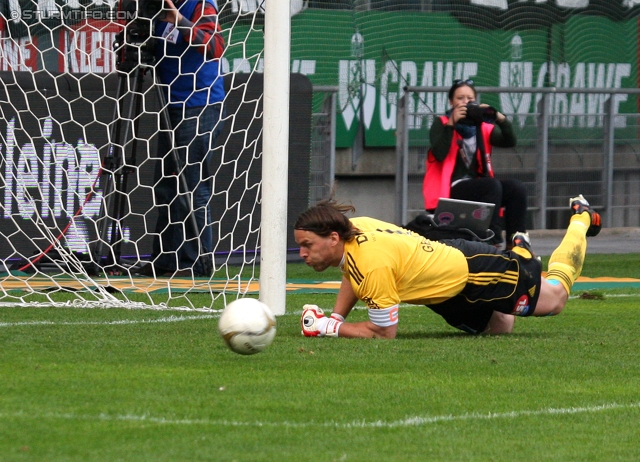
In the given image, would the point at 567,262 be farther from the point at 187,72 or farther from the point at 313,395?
the point at 187,72

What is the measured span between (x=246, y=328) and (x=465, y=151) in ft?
19.2

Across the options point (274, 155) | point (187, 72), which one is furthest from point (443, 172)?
point (274, 155)

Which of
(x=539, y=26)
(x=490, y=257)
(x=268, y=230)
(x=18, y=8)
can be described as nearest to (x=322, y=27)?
(x=539, y=26)

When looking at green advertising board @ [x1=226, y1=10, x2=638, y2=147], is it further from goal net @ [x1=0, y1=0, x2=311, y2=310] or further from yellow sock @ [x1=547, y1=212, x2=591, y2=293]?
yellow sock @ [x1=547, y1=212, x2=591, y2=293]

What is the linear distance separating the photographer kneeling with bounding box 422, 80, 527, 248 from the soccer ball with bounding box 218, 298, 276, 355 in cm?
538

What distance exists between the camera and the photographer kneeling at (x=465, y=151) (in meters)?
11.0

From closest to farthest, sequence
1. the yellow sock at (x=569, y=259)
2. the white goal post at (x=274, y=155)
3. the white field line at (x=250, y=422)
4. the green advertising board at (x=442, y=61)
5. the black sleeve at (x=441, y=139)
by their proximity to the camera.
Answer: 1. the white field line at (x=250, y=422)
2. the yellow sock at (x=569, y=259)
3. the white goal post at (x=274, y=155)
4. the black sleeve at (x=441, y=139)
5. the green advertising board at (x=442, y=61)

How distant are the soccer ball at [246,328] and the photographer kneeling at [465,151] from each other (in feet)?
17.6

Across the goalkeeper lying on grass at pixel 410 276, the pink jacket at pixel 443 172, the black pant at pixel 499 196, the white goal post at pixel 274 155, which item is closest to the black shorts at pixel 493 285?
the goalkeeper lying on grass at pixel 410 276

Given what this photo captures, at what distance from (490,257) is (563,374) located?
53.3 inches

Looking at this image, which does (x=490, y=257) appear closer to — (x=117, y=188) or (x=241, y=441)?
(x=241, y=441)

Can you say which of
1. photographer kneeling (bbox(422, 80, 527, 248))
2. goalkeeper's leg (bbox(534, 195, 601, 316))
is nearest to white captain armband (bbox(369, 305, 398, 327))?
goalkeeper's leg (bbox(534, 195, 601, 316))

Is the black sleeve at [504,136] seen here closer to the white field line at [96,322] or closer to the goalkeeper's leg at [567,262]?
the goalkeeper's leg at [567,262]

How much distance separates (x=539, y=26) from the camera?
18.3 m
